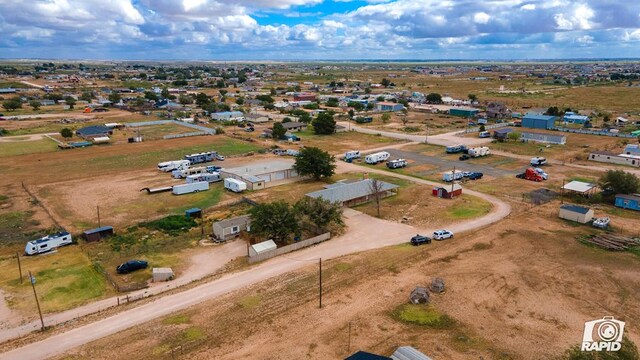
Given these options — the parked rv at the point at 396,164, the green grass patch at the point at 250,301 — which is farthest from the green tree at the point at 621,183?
the green grass patch at the point at 250,301

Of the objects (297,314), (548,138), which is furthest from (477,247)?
(548,138)

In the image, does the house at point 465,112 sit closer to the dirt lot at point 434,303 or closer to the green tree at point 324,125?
the green tree at point 324,125

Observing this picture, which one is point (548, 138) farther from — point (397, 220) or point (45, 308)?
point (45, 308)

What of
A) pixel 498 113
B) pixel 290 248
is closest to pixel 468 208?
pixel 290 248

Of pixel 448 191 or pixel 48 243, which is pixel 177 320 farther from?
pixel 448 191

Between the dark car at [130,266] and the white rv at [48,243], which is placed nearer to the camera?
the dark car at [130,266]

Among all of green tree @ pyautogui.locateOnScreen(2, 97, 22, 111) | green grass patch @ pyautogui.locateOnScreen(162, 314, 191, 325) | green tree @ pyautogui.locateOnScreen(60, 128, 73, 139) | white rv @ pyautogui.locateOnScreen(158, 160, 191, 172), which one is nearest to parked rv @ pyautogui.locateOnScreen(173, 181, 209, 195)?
white rv @ pyautogui.locateOnScreen(158, 160, 191, 172)

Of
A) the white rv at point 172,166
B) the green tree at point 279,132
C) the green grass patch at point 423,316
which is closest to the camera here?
A: the green grass patch at point 423,316
